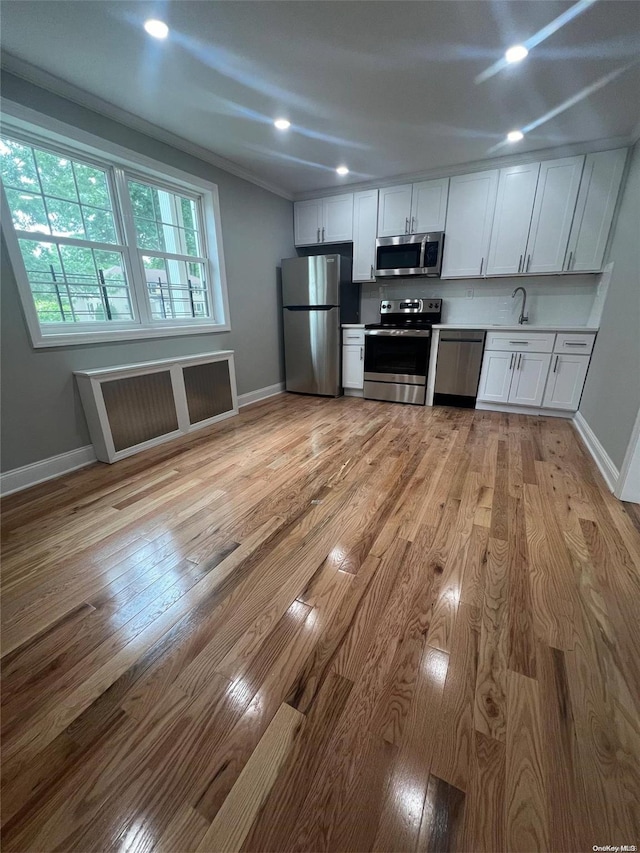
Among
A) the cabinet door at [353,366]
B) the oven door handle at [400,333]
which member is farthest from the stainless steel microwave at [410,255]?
the cabinet door at [353,366]

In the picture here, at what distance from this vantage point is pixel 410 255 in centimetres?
393

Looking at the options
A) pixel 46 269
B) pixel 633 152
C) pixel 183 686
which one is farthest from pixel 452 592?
pixel 633 152

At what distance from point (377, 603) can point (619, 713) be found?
738mm

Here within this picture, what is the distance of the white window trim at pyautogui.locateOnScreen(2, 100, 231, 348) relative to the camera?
2078 millimetres

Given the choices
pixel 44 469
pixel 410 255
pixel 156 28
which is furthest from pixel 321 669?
pixel 410 255

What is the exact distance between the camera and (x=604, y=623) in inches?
48.2

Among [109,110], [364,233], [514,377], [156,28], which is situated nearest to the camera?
[156,28]

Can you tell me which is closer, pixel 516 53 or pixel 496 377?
pixel 516 53

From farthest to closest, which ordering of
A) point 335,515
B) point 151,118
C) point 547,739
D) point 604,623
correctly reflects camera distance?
1. point 151,118
2. point 335,515
3. point 604,623
4. point 547,739

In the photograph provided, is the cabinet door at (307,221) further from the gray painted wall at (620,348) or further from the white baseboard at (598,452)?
the white baseboard at (598,452)

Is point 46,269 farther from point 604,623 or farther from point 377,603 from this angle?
point 604,623

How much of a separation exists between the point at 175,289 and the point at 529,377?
3747 mm

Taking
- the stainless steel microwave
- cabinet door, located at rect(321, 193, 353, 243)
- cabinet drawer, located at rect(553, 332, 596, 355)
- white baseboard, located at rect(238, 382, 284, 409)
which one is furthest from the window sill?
cabinet drawer, located at rect(553, 332, 596, 355)

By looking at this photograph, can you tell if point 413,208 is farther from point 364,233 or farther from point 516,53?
point 516,53
